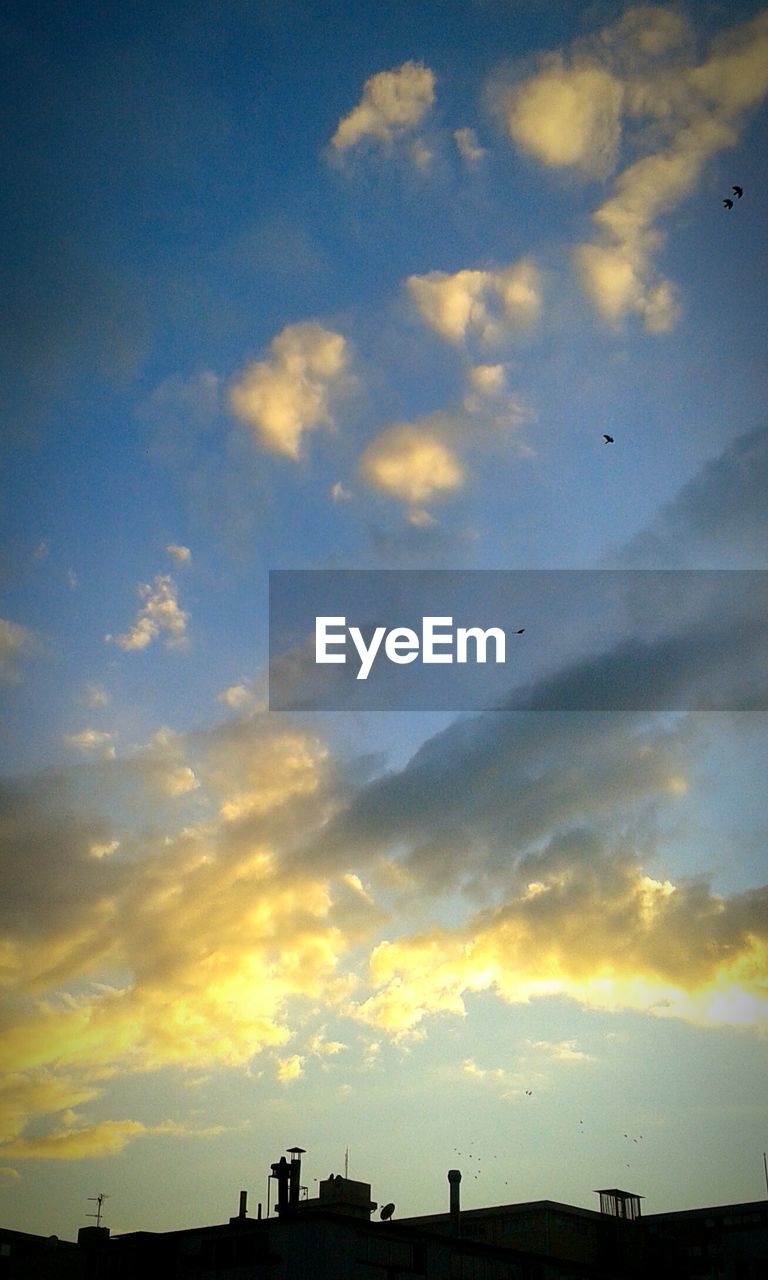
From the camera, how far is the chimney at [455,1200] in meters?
80.1

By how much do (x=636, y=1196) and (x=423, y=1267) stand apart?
137ft

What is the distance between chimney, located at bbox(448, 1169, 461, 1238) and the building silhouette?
0.26ft

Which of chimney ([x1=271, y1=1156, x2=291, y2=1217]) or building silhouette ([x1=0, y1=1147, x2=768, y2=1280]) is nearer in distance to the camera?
building silhouette ([x1=0, y1=1147, x2=768, y2=1280])

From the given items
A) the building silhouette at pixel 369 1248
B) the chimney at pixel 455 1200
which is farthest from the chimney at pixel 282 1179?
the chimney at pixel 455 1200

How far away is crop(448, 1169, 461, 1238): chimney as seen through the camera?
8012 centimetres

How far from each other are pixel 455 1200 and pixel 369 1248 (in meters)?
25.9

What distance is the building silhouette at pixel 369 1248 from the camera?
57.8 meters

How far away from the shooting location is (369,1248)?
58531mm

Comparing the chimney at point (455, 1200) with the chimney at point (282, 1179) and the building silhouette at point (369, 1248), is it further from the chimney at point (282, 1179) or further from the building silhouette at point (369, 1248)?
the chimney at point (282, 1179)

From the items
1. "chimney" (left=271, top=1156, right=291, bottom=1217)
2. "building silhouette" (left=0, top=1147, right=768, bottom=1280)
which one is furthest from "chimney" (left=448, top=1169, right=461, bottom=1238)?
"chimney" (left=271, top=1156, right=291, bottom=1217)

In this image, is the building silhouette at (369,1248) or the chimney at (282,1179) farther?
the chimney at (282,1179)

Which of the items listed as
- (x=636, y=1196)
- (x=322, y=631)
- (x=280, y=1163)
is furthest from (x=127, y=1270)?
(x=636, y=1196)

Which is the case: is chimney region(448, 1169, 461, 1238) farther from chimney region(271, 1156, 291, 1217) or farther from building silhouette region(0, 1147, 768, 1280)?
chimney region(271, 1156, 291, 1217)

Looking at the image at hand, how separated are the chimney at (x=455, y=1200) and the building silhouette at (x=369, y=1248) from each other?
78 mm
